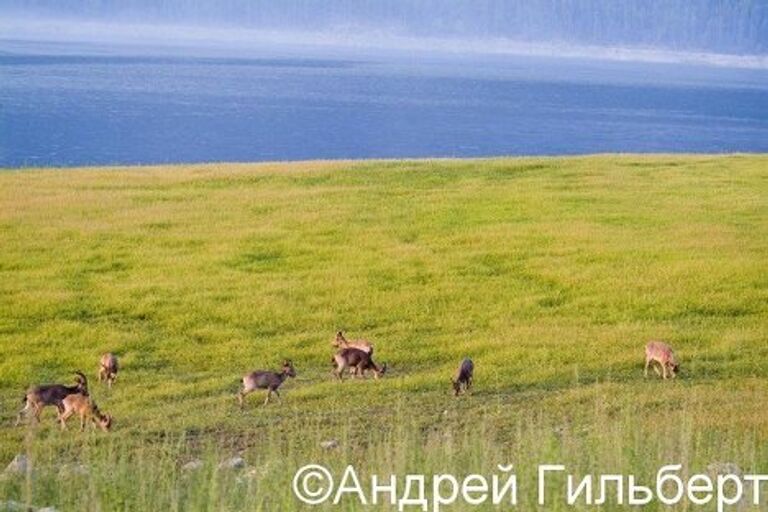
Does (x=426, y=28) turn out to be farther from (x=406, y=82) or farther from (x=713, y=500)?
(x=713, y=500)

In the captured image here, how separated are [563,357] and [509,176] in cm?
900

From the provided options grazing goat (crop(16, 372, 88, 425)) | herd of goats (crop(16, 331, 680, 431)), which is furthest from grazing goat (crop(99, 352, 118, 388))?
grazing goat (crop(16, 372, 88, 425))

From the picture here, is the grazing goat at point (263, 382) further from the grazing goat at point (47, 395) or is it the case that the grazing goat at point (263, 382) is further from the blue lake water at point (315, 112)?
the blue lake water at point (315, 112)

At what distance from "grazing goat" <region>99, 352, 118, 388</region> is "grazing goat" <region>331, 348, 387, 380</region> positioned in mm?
1709

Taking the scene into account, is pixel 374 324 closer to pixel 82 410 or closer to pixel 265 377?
pixel 265 377

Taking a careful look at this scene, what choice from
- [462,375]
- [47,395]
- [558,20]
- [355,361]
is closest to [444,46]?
[558,20]

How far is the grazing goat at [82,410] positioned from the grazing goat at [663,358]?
4404 mm

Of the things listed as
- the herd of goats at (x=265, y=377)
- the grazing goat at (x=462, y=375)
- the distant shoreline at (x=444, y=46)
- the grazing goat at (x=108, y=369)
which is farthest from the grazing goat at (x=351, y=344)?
the distant shoreline at (x=444, y=46)

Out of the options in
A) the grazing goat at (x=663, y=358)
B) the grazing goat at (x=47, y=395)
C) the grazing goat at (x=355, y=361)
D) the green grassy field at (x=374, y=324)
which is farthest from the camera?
the grazing goat at (x=663, y=358)

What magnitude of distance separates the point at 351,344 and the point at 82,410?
2.66 metres

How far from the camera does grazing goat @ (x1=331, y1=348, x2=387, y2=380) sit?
1035 centimetres

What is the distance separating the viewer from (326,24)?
120 meters

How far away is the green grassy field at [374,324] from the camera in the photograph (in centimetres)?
717

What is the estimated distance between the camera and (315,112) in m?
63.4
